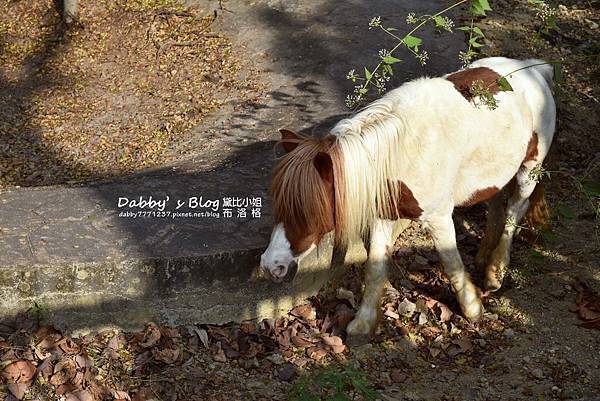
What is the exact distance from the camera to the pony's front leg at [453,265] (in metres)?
4.66

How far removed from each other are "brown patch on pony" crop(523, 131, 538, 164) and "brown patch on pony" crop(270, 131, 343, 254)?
5.54 ft

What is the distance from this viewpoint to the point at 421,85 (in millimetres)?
4500

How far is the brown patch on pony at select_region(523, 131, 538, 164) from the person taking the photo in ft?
16.7

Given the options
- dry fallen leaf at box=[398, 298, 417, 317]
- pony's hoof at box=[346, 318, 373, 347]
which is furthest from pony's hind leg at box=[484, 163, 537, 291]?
pony's hoof at box=[346, 318, 373, 347]

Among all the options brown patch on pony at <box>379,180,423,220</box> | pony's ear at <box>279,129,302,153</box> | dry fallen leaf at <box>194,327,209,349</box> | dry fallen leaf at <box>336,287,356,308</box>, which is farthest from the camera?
dry fallen leaf at <box>336,287,356,308</box>

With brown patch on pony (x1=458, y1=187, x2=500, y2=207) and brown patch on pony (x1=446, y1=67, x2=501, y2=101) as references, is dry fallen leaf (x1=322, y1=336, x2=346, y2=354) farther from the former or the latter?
brown patch on pony (x1=446, y1=67, x2=501, y2=101)

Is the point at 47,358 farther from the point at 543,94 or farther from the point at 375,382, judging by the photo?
the point at 543,94

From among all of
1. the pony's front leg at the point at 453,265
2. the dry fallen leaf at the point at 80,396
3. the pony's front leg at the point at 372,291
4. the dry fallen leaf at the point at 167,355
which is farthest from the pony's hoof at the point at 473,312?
the dry fallen leaf at the point at 80,396

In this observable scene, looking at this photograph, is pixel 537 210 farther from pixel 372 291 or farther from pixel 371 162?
pixel 371 162

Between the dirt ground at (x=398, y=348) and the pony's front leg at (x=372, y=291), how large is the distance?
0.32ft

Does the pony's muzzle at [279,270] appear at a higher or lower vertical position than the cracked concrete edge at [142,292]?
higher

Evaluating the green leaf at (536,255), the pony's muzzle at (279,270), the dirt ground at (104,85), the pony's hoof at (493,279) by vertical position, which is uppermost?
the pony's muzzle at (279,270)

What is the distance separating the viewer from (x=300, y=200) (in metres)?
3.97

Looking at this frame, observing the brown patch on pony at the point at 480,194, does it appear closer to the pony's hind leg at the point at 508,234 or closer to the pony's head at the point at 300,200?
the pony's hind leg at the point at 508,234
